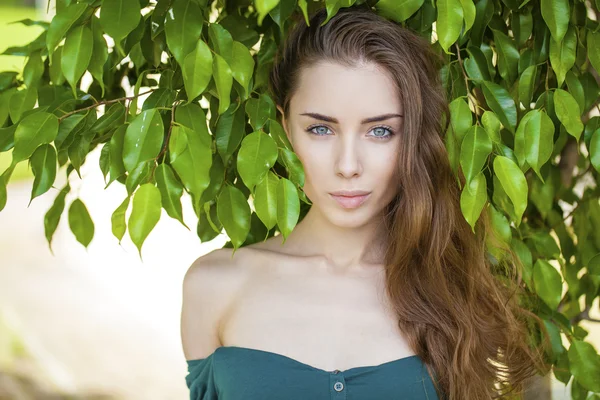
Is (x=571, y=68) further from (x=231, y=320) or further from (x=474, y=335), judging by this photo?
(x=231, y=320)

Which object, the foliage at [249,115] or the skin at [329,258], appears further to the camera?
the skin at [329,258]

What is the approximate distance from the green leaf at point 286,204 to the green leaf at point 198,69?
176 mm

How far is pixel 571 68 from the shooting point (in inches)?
55.4

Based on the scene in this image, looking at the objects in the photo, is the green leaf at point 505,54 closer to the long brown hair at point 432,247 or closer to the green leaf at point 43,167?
the long brown hair at point 432,247

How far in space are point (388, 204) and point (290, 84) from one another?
0.99ft

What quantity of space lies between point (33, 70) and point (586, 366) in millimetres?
1128

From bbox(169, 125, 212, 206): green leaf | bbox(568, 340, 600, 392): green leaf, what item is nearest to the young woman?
bbox(568, 340, 600, 392): green leaf

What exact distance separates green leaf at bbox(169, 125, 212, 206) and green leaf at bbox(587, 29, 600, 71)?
0.64 m

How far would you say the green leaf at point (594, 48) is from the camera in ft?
4.18

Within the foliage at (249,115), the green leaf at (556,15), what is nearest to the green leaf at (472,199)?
the foliage at (249,115)

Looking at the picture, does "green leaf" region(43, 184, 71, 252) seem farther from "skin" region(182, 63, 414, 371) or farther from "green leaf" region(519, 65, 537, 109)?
"green leaf" region(519, 65, 537, 109)

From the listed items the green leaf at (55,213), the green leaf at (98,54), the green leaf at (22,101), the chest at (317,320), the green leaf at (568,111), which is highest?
the green leaf at (22,101)

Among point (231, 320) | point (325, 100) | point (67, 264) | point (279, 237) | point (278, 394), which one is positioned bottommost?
point (278, 394)

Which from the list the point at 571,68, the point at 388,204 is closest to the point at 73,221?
the point at 388,204
